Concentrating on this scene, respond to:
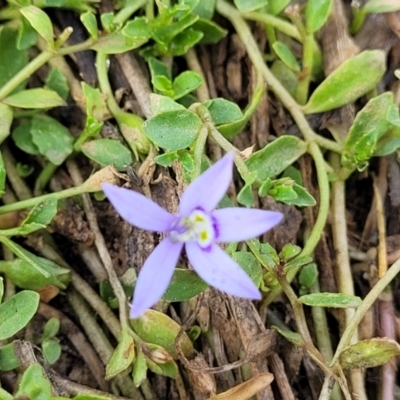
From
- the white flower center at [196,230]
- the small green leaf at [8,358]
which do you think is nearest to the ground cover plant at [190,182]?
the small green leaf at [8,358]

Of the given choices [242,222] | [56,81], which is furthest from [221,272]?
[56,81]

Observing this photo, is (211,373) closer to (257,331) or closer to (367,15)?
(257,331)

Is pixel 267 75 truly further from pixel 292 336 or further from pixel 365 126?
pixel 292 336

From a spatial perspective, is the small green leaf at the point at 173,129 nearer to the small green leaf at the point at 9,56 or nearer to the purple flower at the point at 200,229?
the purple flower at the point at 200,229

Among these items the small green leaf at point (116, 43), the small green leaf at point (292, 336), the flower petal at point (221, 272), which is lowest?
the small green leaf at point (292, 336)

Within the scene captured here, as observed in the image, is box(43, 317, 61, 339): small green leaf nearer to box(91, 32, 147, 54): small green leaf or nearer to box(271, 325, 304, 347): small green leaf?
box(271, 325, 304, 347): small green leaf

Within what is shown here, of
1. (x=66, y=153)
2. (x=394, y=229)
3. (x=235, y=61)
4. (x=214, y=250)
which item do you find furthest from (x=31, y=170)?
(x=394, y=229)

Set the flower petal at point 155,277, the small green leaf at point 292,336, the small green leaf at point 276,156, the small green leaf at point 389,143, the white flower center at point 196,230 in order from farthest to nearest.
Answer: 1. the small green leaf at point 389,143
2. the small green leaf at point 276,156
3. the small green leaf at point 292,336
4. the white flower center at point 196,230
5. the flower petal at point 155,277
